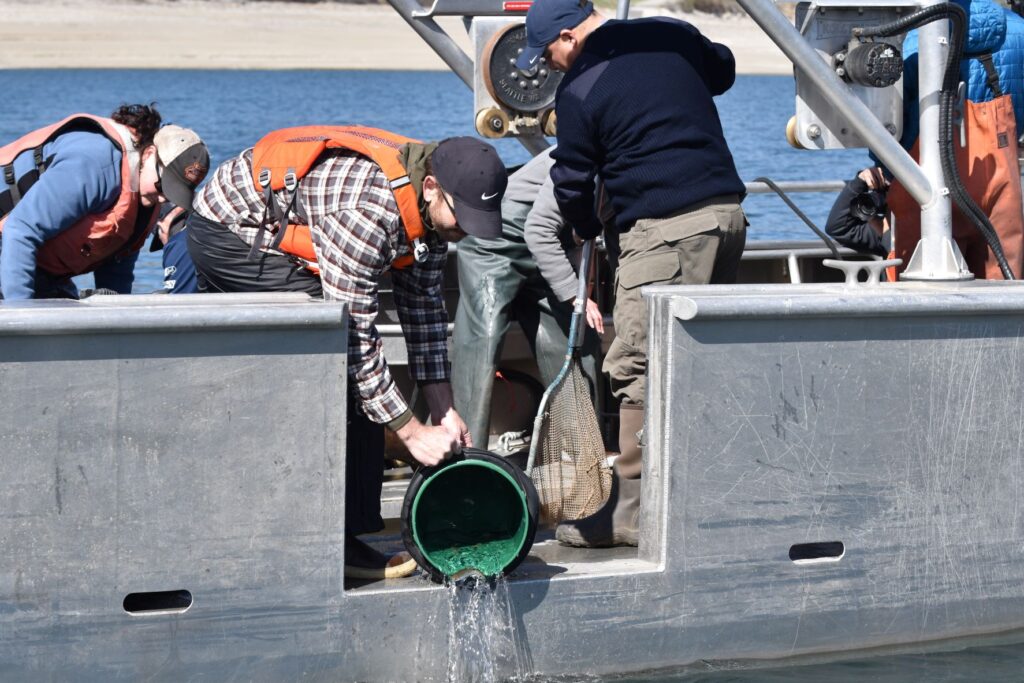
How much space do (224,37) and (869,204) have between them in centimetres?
6335

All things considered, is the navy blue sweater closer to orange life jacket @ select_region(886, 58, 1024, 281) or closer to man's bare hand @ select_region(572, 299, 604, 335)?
man's bare hand @ select_region(572, 299, 604, 335)

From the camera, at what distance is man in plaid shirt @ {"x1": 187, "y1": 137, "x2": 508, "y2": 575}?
13.5ft

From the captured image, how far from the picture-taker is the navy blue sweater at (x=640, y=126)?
4578 millimetres

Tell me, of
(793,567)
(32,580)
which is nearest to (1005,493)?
(793,567)

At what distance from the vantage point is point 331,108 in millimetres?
41969

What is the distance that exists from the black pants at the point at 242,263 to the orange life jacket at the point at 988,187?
2182mm

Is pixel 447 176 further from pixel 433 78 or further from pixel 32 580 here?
pixel 433 78

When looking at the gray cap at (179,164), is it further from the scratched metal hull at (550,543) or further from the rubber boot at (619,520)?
the rubber boot at (619,520)

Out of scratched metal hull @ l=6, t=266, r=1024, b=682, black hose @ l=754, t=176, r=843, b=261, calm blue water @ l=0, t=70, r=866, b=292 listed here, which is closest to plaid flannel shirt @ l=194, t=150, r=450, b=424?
scratched metal hull @ l=6, t=266, r=1024, b=682

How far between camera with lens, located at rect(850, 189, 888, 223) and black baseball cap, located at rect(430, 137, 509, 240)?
2246 mm

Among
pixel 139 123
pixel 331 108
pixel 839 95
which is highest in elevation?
pixel 331 108

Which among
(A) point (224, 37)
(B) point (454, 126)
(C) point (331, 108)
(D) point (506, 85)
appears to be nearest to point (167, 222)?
(D) point (506, 85)

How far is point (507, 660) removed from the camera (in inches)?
170

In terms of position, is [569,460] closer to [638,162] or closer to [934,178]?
[638,162]
